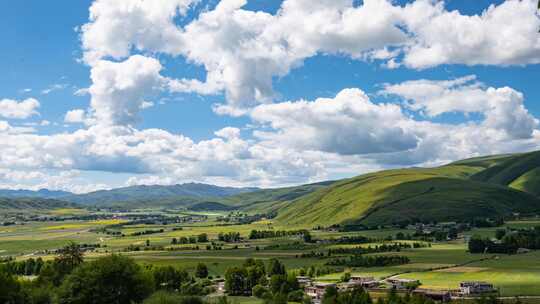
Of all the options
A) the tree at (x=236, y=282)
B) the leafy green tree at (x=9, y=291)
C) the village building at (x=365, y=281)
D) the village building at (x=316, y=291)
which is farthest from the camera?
the tree at (x=236, y=282)

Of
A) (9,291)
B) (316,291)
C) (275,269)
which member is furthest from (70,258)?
(316,291)

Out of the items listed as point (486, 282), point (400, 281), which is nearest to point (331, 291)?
point (400, 281)

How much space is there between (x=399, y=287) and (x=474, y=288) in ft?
56.2

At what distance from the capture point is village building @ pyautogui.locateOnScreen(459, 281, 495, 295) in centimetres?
11788

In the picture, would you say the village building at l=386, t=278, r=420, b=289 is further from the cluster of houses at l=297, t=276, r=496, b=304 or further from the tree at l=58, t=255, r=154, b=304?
the tree at l=58, t=255, r=154, b=304

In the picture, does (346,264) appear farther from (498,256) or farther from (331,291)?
(331,291)

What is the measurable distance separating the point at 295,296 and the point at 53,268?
63004mm

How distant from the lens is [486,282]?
130500mm

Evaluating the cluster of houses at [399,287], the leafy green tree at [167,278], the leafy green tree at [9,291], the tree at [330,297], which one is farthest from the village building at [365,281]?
the leafy green tree at [9,291]

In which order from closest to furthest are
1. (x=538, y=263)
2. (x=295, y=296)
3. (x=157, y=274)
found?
(x=295, y=296) → (x=157, y=274) → (x=538, y=263)

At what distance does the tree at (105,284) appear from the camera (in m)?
112

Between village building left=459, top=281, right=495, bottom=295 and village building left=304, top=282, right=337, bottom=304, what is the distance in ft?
94.4

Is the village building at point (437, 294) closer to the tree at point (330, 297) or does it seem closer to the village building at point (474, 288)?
the village building at point (474, 288)

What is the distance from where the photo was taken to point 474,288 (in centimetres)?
11975
